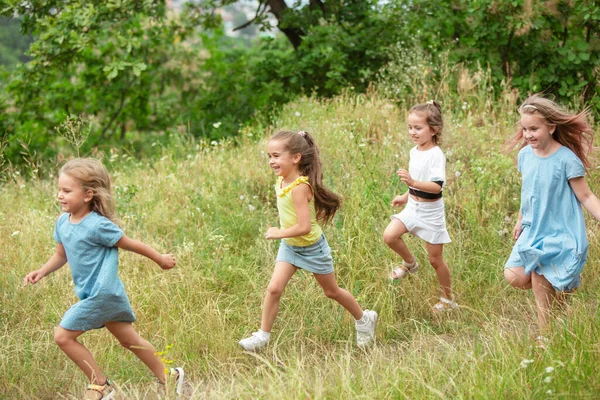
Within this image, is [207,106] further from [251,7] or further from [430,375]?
[430,375]

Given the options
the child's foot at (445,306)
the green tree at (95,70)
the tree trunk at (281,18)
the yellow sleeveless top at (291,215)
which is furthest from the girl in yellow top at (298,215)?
the tree trunk at (281,18)

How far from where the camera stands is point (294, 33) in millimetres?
10094

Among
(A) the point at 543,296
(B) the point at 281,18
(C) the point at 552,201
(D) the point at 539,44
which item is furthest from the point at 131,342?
(B) the point at 281,18

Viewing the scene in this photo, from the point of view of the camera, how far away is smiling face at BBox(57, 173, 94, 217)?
11.9 ft

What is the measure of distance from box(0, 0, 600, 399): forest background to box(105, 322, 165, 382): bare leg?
0.48 ft

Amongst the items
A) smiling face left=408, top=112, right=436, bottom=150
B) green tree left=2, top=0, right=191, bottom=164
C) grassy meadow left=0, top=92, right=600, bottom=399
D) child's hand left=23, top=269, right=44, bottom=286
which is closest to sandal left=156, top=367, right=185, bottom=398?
grassy meadow left=0, top=92, right=600, bottom=399

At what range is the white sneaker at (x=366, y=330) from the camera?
14.5ft

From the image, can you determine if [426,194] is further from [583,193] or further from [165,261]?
[165,261]

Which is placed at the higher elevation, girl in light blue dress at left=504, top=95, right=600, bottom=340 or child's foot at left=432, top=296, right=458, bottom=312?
girl in light blue dress at left=504, top=95, right=600, bottom=340

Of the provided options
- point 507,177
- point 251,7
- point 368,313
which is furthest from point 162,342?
point 251,7

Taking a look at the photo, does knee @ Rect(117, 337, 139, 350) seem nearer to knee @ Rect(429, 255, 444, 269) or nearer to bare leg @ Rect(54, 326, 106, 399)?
bare leg @ Rect(54, 326, 106, 399)

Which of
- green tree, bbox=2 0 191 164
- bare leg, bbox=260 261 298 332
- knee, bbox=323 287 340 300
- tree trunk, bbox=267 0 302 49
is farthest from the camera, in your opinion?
tree trunk, bbox=267 0 302 49

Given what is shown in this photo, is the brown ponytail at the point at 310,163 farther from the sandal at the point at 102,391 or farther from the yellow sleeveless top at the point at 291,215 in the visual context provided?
the sandal at the point at 102,391

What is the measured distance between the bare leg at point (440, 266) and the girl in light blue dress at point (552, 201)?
77 centimetres
